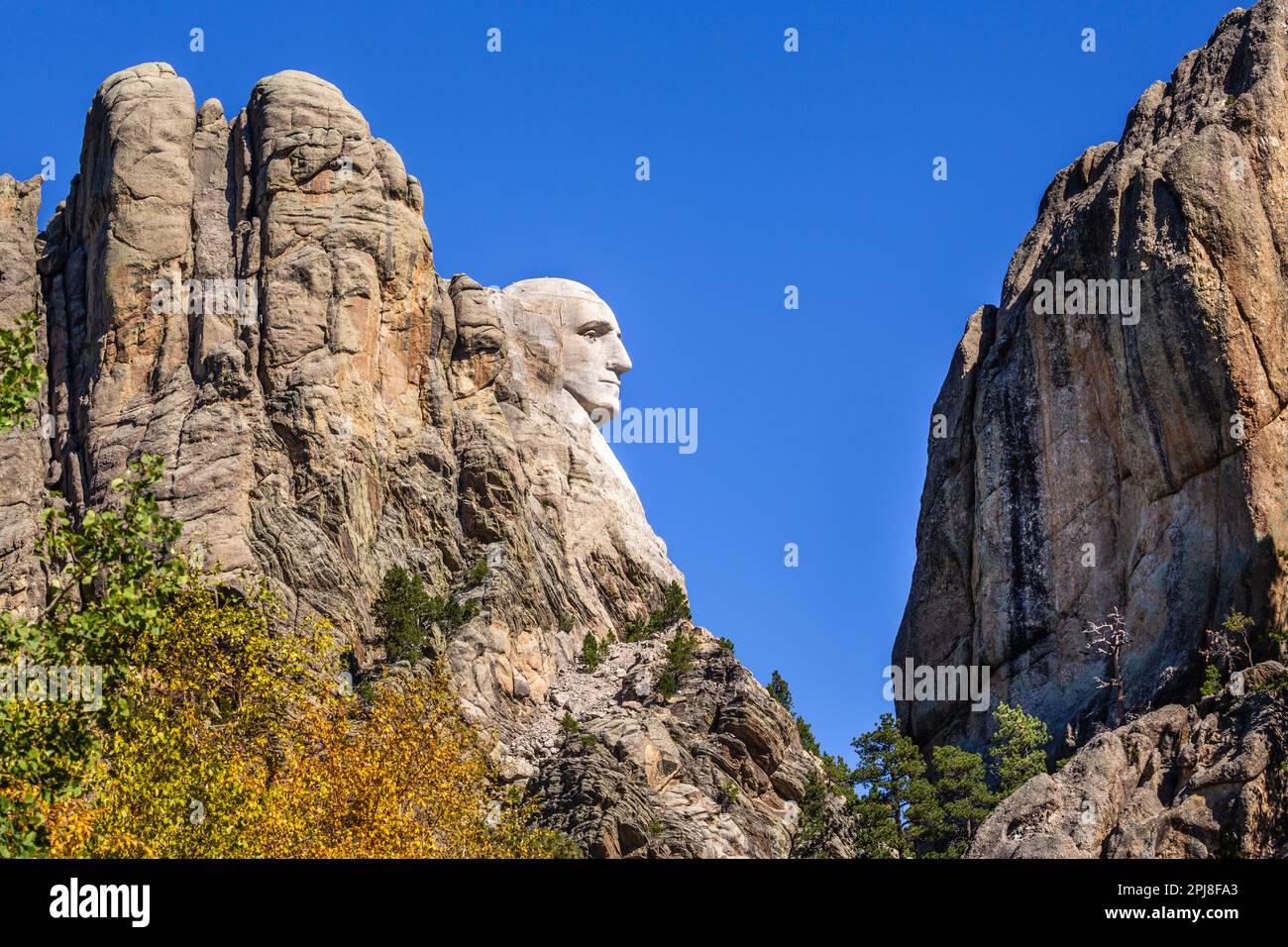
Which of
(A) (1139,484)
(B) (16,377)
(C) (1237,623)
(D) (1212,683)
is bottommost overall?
(B) (16,377)

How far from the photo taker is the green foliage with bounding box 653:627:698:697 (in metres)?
98.2

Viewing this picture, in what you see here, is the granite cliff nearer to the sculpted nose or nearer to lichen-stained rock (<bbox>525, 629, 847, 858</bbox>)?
lichen-stained rock (<bbox>525, 629, 847, 858</bbox>)

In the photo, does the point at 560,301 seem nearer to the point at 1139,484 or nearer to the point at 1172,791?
the point at 1139,484

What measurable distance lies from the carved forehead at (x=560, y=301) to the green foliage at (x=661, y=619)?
2560 centimetres

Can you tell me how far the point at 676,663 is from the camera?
10062cm

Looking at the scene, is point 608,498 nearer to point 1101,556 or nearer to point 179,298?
point 179,298

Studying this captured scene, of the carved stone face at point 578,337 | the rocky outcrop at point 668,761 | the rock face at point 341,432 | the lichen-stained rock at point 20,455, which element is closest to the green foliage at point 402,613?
the rock face at point 341,432

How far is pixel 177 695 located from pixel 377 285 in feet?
193

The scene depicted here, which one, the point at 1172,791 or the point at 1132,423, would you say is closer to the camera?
the point at 1172,791

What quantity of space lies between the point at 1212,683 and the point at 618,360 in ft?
211

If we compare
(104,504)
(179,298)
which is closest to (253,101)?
(179,298)

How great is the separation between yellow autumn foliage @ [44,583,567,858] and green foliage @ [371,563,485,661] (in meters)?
35.9

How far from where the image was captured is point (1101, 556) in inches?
3570

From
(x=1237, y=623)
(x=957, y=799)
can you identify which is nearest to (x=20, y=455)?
(x=957, y=799)
